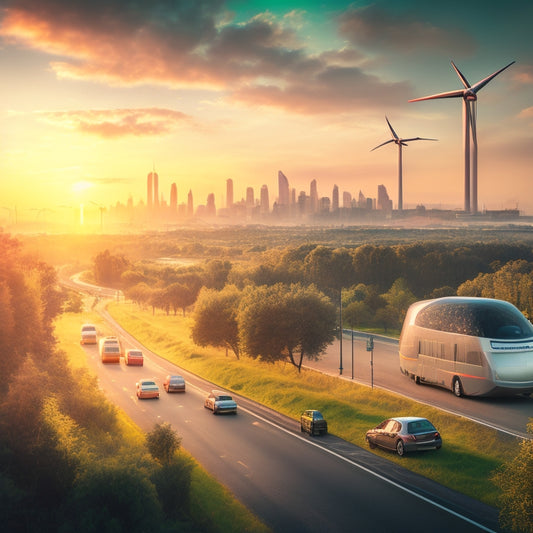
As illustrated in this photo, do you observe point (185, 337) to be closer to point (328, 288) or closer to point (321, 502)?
point (328, 288)

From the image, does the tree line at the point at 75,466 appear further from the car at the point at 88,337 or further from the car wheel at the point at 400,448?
the car at the point at 88,337

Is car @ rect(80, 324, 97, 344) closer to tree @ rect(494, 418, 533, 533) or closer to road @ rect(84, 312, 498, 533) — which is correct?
road @ rect(84, 312, 498, 533)

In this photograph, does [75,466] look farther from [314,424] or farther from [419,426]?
[419,426]

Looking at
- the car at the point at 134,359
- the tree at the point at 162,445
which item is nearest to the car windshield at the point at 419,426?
the tree at the point at 162,445

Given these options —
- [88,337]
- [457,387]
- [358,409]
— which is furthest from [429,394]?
[88,337]

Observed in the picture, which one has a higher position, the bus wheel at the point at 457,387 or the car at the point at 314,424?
the bus wheel at the point at 457,387

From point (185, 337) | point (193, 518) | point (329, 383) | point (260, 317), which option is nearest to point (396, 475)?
point (193, 518)
